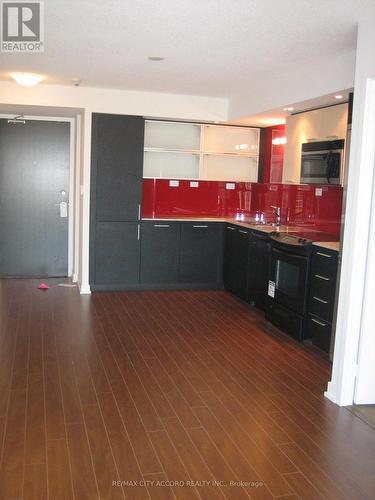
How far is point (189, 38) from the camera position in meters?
4.00

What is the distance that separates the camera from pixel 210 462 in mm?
2863

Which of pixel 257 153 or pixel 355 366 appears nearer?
pixel 355 366

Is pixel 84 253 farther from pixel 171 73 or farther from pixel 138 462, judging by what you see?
pixel 138 462

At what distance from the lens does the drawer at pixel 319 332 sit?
4.59 m

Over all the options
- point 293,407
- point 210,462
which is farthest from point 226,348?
A: point 210,462

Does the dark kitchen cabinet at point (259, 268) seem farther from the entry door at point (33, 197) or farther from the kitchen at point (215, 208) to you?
the entry door at point (33, 197)

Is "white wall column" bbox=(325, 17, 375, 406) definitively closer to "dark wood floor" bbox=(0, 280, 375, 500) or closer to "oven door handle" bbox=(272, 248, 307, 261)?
"dark wood floor" bbox=(0, 280, 375, 500)

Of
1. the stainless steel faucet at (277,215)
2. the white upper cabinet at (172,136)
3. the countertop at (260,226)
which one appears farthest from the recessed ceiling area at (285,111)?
the countertop at (260,226)

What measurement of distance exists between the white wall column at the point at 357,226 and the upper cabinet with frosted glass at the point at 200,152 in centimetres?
374

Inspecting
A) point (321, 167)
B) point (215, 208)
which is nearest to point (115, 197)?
point (215, 208)

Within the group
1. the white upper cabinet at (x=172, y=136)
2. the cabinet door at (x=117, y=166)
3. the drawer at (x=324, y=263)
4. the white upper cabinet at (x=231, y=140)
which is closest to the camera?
the drawer at (x=324, y=263)

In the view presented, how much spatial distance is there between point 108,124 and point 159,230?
1445 mm

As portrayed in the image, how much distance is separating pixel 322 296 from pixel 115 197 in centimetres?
307

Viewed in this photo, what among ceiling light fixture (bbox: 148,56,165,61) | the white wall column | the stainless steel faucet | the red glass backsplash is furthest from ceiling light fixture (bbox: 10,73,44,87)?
the white wall column
